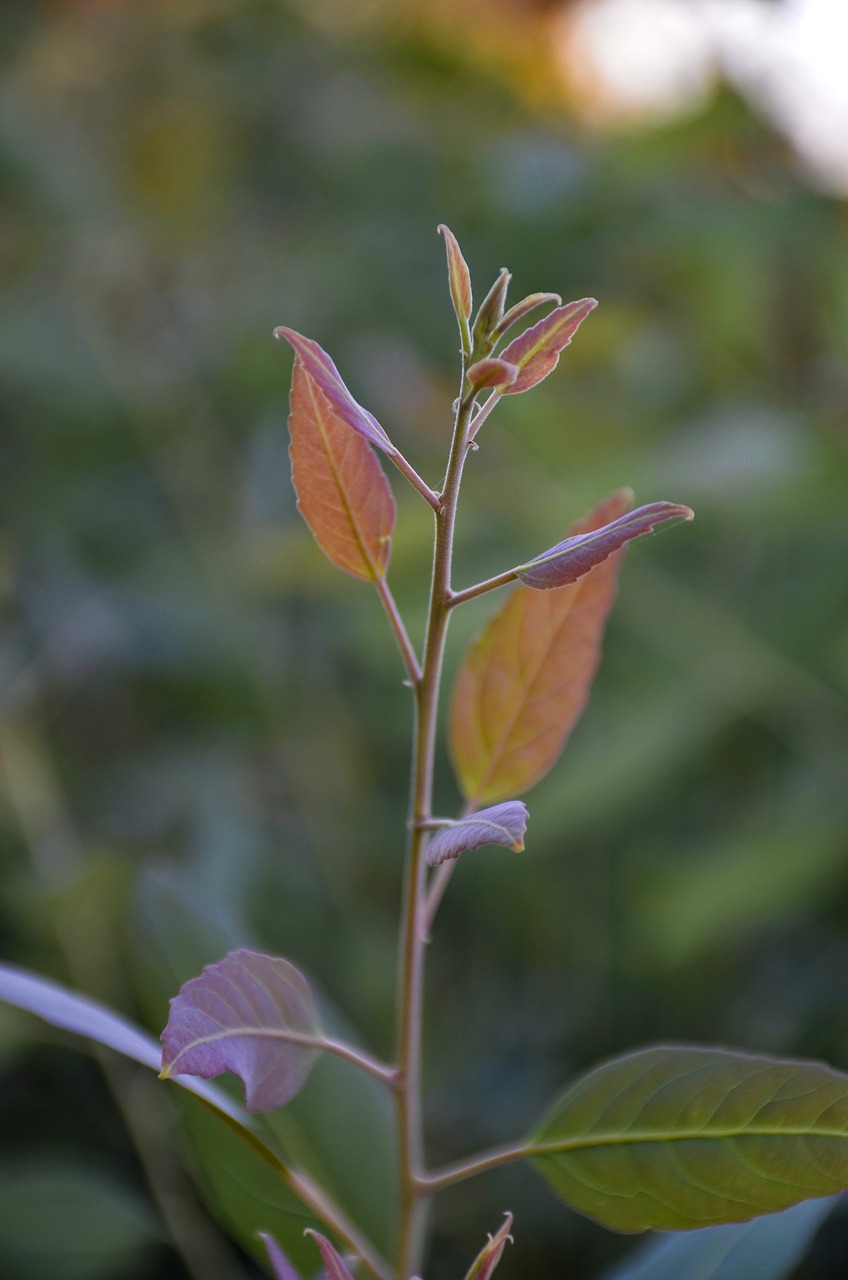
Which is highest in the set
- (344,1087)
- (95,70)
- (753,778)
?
(95,70)

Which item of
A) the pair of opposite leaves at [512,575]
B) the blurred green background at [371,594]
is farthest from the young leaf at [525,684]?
the blurred green background at [371,594]

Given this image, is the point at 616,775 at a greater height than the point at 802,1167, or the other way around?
the point at 802,1167

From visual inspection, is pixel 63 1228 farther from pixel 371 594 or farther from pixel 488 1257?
pixel 371 594

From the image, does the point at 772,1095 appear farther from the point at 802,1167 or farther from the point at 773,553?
the point at 773,553

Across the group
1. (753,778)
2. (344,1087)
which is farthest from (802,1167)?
(753,778)

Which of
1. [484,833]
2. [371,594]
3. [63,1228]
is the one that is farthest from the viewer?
[371,594]

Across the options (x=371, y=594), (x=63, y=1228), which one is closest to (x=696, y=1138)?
(x=63, y=1228)

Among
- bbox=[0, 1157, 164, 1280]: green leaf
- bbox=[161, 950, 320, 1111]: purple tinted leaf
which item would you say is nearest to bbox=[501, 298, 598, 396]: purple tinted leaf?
bbox=[161, 950, 320, 1111]: purple tinted leaf
